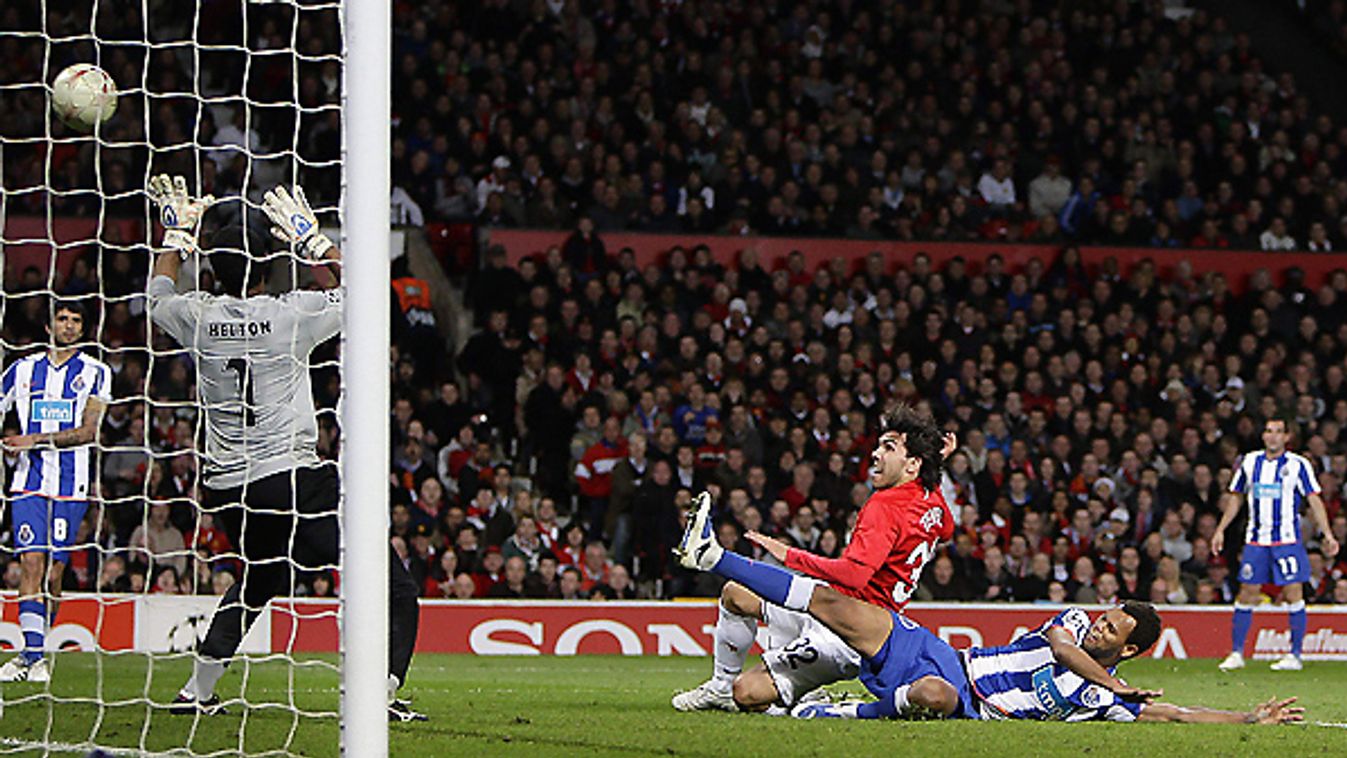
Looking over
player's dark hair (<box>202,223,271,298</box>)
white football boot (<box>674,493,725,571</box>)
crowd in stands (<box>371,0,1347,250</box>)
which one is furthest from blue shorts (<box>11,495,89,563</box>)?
crowd in stands (<box>371,0,1347,250</box>)

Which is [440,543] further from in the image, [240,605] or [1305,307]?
[1305,307]

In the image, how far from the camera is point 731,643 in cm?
763

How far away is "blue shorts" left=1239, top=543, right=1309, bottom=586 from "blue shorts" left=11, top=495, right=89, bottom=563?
26.0 feet

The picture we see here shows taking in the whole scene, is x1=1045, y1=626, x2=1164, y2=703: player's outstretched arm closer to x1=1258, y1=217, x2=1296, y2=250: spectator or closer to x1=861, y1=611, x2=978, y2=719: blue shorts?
x1=861, y1=611, x2=978, y2=719: blue shorts

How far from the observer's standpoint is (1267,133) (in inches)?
758

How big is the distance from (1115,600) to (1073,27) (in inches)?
317

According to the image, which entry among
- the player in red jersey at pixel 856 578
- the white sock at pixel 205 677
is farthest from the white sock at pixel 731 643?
the white sock at pixel 205 677

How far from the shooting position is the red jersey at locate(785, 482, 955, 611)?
716 cm

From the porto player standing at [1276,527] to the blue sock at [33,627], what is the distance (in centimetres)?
783

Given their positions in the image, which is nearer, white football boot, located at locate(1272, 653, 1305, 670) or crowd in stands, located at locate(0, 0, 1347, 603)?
white football boot, located at locate(1272, 653, 1305, 670)

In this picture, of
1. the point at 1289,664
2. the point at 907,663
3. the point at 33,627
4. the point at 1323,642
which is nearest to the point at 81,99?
the point at 33,627

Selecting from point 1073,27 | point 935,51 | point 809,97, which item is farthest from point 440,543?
point 1073,27

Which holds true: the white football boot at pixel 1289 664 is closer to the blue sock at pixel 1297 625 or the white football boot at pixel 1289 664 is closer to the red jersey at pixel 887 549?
the blue sock at pixel 1297 625

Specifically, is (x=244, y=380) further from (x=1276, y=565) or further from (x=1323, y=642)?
(x=1323, y=642)
